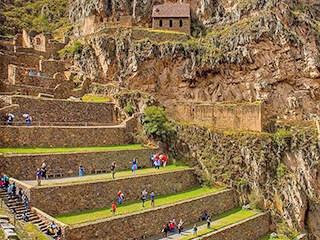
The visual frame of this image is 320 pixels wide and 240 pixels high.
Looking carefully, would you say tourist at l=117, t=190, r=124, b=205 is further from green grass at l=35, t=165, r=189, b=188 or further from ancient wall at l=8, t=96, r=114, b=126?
ancient wall at l=8, t=96, r=114, b=126

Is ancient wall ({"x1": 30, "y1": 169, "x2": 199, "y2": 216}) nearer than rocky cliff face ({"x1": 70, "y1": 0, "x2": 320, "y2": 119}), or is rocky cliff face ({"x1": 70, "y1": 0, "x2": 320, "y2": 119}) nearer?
ancient wall ({"x1": 30, "y1": 169, "x2": 199, "y2": 216})

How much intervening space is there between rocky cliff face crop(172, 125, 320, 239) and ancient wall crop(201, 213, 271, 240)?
1047 millimetres

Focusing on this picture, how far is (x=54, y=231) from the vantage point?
16312 mm

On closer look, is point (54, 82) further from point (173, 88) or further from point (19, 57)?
point (173, 88)

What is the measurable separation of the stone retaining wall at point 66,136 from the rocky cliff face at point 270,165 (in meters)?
3.90

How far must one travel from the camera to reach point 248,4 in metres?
41.4

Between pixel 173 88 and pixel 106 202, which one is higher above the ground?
pixel 173 88

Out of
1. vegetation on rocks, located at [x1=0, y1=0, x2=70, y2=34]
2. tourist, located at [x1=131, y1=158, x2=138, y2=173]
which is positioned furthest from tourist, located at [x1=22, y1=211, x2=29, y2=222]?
vegetation on rocks, located at [x1=0, y1=0, x2=70, y2=34]

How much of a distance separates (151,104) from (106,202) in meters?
12.0

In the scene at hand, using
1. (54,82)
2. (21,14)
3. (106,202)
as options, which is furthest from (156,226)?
(21,14)

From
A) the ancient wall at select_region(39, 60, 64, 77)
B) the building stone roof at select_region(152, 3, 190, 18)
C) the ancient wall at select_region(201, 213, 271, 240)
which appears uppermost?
the building stone roof at select_region(152, 3, 190, 18)

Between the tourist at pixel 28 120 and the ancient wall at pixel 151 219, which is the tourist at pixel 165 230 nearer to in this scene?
the ancient wall at pixel 151 219

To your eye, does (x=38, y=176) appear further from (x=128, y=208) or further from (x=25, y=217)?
(x=128, y=208)

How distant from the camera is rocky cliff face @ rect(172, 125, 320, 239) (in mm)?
27406
